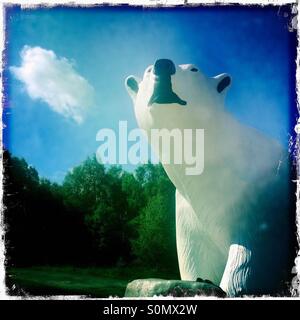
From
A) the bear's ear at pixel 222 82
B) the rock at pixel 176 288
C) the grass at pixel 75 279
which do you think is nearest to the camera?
the rock at pixel 176 288

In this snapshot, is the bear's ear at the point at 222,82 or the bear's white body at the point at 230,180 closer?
the bear's white body at the point at 230,180

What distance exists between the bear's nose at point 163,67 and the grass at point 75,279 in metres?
1.55

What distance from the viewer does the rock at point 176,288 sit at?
13.9 ft

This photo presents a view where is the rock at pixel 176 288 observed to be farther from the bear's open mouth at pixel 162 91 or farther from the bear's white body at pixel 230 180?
the bear's open mouth at pixel 162 91

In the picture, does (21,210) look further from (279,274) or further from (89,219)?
(279,274)

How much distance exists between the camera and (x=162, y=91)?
4.27 metres

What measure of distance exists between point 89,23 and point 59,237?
1.69 meters

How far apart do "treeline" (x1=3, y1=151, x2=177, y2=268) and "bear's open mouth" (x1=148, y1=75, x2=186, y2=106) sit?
77 cm

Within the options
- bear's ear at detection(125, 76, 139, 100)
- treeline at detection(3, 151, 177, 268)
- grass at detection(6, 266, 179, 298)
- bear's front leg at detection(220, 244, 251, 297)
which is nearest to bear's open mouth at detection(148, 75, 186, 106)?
bear's ear at detection(125, 76, 139, 100)

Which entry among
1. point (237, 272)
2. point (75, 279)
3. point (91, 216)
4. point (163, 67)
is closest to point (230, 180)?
point (237, 272)

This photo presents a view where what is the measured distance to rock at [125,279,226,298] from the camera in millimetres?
4250

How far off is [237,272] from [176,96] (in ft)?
4.27

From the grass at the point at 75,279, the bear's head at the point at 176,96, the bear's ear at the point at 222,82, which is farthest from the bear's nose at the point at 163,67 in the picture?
the grass at the point at 75,279

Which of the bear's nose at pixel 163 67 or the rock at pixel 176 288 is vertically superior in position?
the bear's nose at pixel 163 67
